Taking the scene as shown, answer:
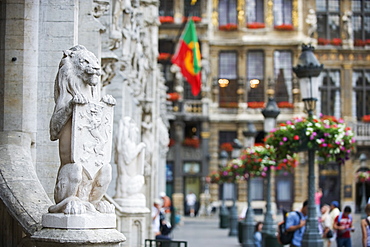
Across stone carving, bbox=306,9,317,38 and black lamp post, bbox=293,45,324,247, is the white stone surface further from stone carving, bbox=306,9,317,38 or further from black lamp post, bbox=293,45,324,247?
stone carving, bbox=306,9,317,38

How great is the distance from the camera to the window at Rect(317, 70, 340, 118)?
58.9m

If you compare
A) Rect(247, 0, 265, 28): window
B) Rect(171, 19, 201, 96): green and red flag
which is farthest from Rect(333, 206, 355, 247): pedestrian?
Rect(247, 0, 265, 28): window

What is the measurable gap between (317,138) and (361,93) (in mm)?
42689

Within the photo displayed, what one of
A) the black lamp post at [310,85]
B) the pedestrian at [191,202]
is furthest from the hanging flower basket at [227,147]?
the black lamp post at [310,85]

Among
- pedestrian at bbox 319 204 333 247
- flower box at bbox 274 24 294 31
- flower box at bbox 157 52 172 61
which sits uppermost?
flower box at bbox 274 24 294 31

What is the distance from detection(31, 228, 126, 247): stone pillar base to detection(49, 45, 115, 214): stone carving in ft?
0.81

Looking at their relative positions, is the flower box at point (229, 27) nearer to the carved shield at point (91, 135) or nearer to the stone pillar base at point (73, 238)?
the carved shield at point (91, 135)

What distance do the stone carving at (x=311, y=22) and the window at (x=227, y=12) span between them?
16.0 feet

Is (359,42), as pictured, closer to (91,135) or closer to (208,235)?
(208,235)

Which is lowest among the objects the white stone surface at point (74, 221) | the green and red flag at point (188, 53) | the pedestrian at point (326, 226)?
the pedestrian at point (326, 226)

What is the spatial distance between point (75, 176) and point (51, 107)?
12.1 feet

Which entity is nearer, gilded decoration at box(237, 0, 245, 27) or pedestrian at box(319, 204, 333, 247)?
pedestrian at box(319, 204, 333, 247)

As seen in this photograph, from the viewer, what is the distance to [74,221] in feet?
27.6

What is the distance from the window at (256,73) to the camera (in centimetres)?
5856
